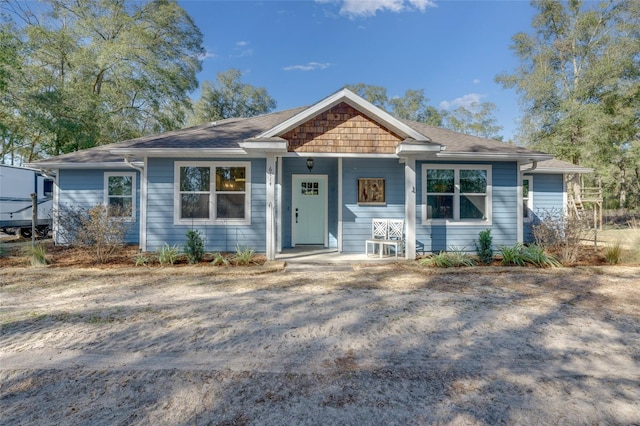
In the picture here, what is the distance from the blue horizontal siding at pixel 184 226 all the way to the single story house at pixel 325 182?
0.09 ft

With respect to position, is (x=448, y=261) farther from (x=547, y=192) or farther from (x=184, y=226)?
(x=547, y=192)

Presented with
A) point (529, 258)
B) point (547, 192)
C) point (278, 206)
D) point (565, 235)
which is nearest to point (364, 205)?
point (278, 206)

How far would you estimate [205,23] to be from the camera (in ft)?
66.6

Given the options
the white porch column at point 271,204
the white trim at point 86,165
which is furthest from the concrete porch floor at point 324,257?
the white trim at point 86,165

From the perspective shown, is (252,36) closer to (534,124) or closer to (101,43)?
(101,43)

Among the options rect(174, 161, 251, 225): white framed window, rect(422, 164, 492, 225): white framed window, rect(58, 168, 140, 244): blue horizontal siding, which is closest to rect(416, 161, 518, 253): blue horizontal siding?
rect(422, 164, 492, 225): white framed window

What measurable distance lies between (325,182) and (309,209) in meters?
0.96

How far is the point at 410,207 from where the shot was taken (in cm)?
784

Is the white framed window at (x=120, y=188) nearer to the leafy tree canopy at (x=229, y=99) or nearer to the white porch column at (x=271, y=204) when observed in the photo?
the white porch column at (x=271, y=204)

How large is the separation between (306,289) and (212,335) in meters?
2.17

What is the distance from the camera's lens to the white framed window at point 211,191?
325 inches

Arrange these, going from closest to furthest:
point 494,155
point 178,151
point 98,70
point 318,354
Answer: point 318,354 → point 178,151 → point 494,155 → point 98,70

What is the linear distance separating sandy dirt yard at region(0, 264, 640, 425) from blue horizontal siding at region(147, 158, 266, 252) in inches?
109

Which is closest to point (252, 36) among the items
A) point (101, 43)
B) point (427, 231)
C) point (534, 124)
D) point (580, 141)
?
point (101, 43)
